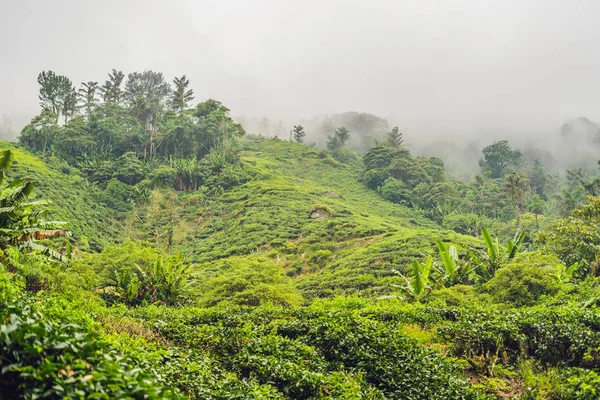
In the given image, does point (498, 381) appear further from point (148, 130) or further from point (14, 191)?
point (148, 130)

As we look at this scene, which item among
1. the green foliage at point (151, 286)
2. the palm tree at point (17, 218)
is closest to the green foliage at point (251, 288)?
the green foliage at point (151, 286)

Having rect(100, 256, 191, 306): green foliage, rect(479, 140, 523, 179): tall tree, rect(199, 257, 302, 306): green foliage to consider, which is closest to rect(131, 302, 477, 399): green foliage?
rect(199, 257, 302, 306): green foliage

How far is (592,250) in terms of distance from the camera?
17.8 m

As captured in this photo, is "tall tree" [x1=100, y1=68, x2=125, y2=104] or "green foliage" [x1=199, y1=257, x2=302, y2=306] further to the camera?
"tall tree" [x1=100, y1=68, x2=125, y2=104]

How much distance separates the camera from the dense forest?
573cm

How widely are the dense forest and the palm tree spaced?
6 cm

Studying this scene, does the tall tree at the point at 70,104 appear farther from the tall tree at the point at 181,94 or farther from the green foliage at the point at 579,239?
the green foliage at the point at 579,239

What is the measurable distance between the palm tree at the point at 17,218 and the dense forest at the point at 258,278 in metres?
0.06

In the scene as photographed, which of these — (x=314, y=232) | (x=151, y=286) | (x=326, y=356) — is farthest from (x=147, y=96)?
(x=326, y=356)

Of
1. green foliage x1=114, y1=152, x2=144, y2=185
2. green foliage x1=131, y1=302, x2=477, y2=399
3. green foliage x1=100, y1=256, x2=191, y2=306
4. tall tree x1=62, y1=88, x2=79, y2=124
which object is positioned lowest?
green foliage x1=100, y1=256, x2=191, y2=306

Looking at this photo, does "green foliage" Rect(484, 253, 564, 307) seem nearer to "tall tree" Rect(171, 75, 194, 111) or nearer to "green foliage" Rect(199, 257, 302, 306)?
"green foliage" Rect(199, 257, 302, 306)

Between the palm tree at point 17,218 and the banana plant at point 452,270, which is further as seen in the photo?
the banana plant at point 452,270

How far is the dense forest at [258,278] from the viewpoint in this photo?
5.73m

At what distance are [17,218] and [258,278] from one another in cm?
864
